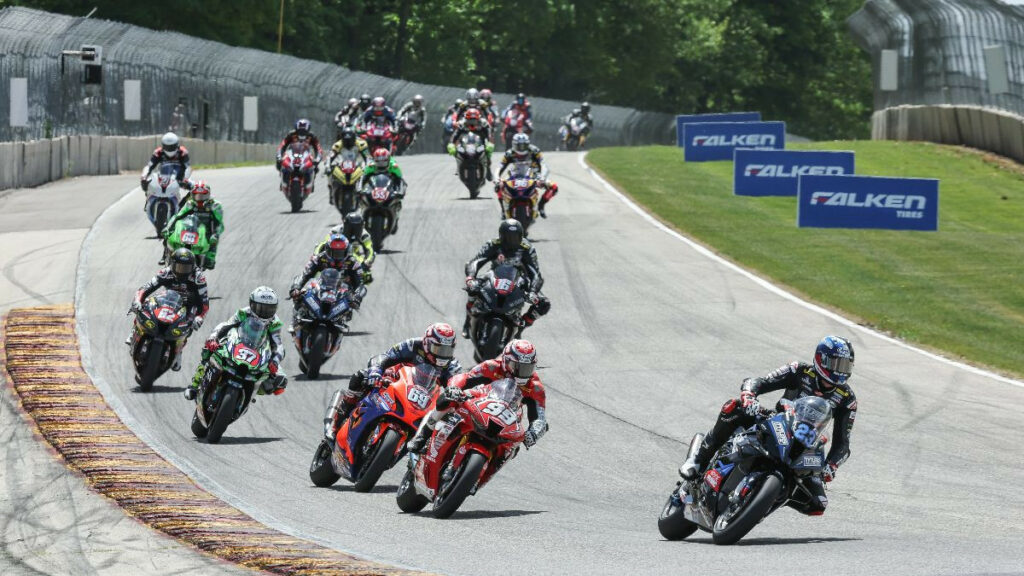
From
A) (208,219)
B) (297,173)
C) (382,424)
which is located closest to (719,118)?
(297,173)

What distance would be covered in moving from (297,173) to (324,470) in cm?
1963

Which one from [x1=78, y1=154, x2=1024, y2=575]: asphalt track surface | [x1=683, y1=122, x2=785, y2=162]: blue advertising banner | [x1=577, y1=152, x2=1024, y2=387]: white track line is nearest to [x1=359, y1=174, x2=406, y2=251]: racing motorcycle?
[x1=78, y1=154, x2=1024, y2=575]: asphalt track surface

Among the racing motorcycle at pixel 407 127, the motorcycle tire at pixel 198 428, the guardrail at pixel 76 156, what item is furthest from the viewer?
the racing motorcycle at pixel 407 127

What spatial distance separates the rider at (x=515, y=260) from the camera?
68.3 feet

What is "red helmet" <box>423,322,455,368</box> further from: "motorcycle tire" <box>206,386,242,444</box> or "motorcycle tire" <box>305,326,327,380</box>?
"motorcycle tire" <box>305,326,327,380</box>

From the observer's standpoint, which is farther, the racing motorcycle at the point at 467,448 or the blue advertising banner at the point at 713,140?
the blue advertising banner at the point at 713,140

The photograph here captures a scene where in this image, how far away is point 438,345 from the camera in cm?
1390

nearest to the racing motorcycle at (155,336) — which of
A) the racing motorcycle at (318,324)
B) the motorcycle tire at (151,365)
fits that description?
the motorcycle tire at (151,365)

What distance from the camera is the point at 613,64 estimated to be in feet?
296

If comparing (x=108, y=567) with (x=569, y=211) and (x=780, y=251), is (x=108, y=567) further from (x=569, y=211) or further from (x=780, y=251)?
(x=569, y=211)

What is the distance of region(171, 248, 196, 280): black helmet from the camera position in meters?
19.9

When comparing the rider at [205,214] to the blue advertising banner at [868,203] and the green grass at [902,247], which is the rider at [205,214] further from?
the blue advertising banner at [868,203]

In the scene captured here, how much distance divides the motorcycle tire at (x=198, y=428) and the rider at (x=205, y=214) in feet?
25.8

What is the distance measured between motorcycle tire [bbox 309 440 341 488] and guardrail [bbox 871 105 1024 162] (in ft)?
104
